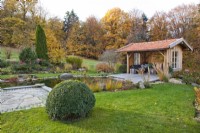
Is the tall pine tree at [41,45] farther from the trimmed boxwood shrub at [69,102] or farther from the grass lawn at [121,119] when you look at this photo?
the trimmed boxwood shrub at [69,102]

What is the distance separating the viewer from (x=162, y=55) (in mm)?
14844

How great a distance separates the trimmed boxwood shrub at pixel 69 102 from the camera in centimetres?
456

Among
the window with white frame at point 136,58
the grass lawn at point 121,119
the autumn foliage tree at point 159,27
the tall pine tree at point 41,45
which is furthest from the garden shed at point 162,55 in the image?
the autumn foliage tree at point 159,27

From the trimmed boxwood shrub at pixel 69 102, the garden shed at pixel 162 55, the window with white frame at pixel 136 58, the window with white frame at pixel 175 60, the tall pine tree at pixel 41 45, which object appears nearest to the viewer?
the trimmed boxwood shrub at pixel 69 102

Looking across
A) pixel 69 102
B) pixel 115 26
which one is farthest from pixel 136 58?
pixel 115 26

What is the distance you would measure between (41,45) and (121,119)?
17.3 metres

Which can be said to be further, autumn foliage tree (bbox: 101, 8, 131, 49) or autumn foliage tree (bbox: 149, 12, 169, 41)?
autumn foliage tree (bbox: 101, 8, 131, 49)

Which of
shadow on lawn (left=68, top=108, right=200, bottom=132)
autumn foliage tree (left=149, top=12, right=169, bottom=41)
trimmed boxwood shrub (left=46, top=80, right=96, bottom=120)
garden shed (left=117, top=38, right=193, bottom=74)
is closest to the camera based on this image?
shadow on lawn (left=68, top=108, right=200, bottom=132)

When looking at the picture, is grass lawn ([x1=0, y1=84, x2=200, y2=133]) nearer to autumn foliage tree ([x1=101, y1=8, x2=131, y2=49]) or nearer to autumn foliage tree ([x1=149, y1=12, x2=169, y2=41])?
autumn foliage tree ([x1=149, y1=12, x2=169, y2=41])

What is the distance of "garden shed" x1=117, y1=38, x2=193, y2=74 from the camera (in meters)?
13.7

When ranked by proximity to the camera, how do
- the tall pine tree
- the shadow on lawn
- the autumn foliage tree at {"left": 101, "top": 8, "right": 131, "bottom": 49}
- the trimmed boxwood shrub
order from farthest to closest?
the autumn foliage tree at {"left": 101, "top": 8, "right": 131, "bottom": 49} < the tall pine tree < the trimmed boxwood shrub < the shadow on lawn

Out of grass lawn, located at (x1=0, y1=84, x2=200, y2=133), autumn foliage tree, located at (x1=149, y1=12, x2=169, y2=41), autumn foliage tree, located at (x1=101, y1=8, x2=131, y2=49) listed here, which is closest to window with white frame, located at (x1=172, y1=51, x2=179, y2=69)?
grass lawn, located at (x1=0, y1=84, x2=200, y2=133)

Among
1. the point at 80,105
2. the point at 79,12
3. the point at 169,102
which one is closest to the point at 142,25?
the point at 79,12

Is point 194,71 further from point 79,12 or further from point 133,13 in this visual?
point 79,12
